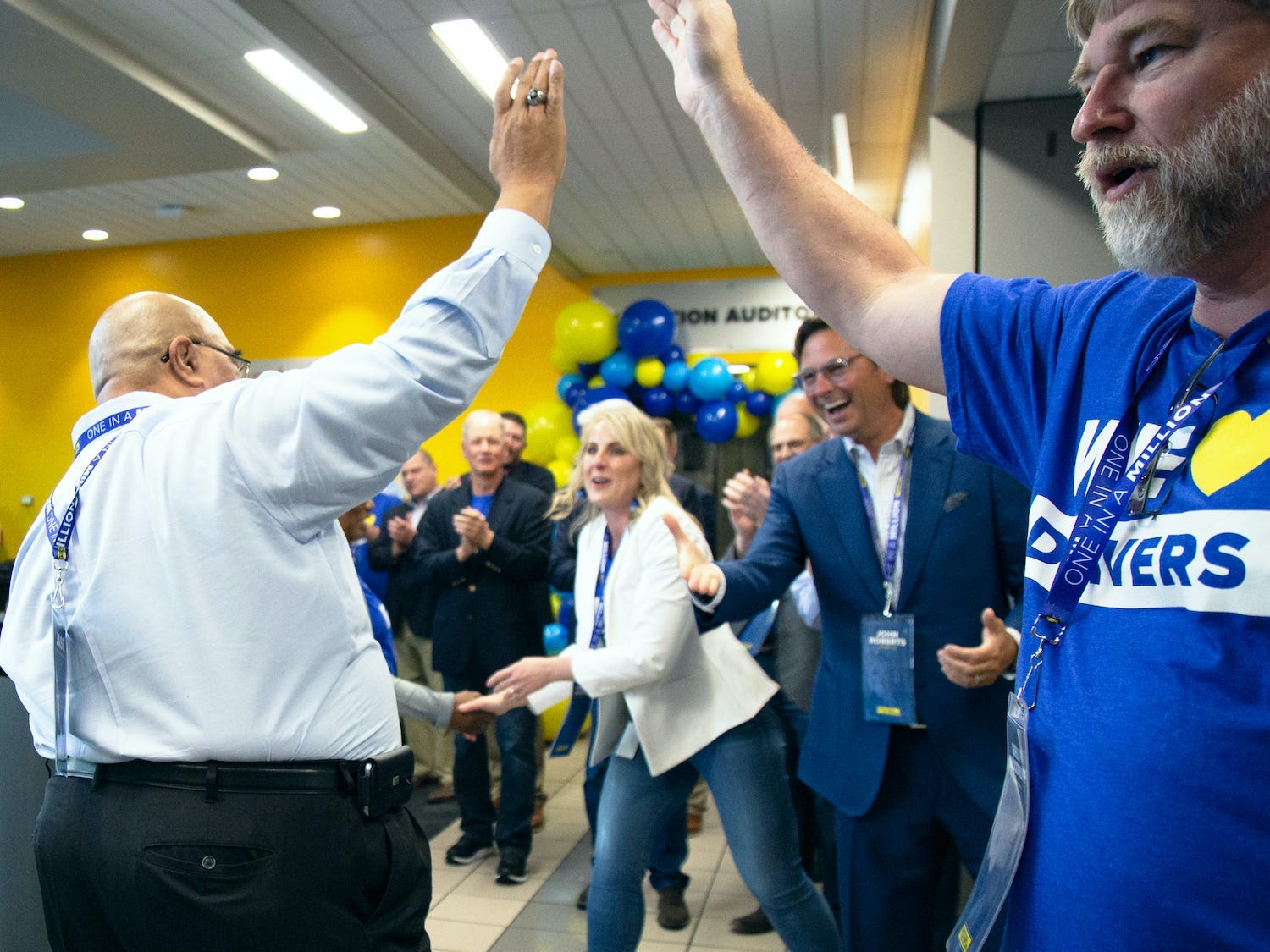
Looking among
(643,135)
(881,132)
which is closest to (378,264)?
(643,135)

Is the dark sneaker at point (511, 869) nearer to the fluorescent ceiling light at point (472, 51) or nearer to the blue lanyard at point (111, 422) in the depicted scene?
the blue lanyard at point (111, 422)

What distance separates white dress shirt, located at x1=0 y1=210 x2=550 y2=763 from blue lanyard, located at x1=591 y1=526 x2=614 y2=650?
163cm

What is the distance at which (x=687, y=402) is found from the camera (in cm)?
716

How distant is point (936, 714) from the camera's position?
1.95 m

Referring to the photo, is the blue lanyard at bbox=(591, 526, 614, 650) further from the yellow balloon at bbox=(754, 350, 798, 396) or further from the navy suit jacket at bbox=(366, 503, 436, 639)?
the yellow balloon at bbox=(754, 350, 798, 396)

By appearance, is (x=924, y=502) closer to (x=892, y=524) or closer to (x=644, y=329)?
(x=892, y=524)

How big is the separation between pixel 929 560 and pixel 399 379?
1254 mm

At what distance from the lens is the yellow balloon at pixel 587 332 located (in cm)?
689

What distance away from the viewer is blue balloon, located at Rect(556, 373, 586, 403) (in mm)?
7172

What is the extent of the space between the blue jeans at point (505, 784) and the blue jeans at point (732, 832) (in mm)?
1511

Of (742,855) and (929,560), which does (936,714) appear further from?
(742,855)

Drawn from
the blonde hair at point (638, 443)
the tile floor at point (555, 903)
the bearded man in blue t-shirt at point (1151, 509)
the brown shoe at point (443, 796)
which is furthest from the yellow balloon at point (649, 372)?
the bearded man in blue t-shirt at point (1151, 509)

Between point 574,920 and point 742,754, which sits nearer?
point 742,754

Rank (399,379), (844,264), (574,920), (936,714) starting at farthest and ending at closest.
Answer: (574,920)
(936,714)
(399,379)
(844,264)
